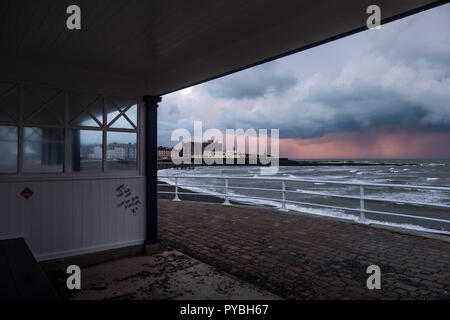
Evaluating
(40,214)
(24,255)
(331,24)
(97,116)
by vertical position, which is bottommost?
(24,255)

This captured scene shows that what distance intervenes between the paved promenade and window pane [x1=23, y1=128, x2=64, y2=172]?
2.27 m

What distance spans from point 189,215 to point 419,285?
5149 mm

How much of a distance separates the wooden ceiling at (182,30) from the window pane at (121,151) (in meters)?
1.08

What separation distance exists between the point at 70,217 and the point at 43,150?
92cm

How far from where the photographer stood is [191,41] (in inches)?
117

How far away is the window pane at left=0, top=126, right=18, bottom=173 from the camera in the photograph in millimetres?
3463

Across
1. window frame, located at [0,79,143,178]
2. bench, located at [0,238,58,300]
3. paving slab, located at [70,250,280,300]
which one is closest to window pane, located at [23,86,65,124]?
window frame, located at [0,79,143,178]

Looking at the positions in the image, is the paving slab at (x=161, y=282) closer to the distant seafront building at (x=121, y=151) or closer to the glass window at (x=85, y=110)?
the distant seafront building at (x=121, y=151)

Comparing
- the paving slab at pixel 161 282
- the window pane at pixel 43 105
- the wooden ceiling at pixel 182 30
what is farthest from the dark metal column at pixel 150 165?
the window pane at pixel 43 105

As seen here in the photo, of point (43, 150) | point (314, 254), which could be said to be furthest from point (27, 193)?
point (314, 254)

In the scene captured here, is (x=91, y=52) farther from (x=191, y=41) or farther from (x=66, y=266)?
(x=66, y=266)

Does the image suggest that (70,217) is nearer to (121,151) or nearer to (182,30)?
(121,151)

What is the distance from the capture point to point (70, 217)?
3.85 m
